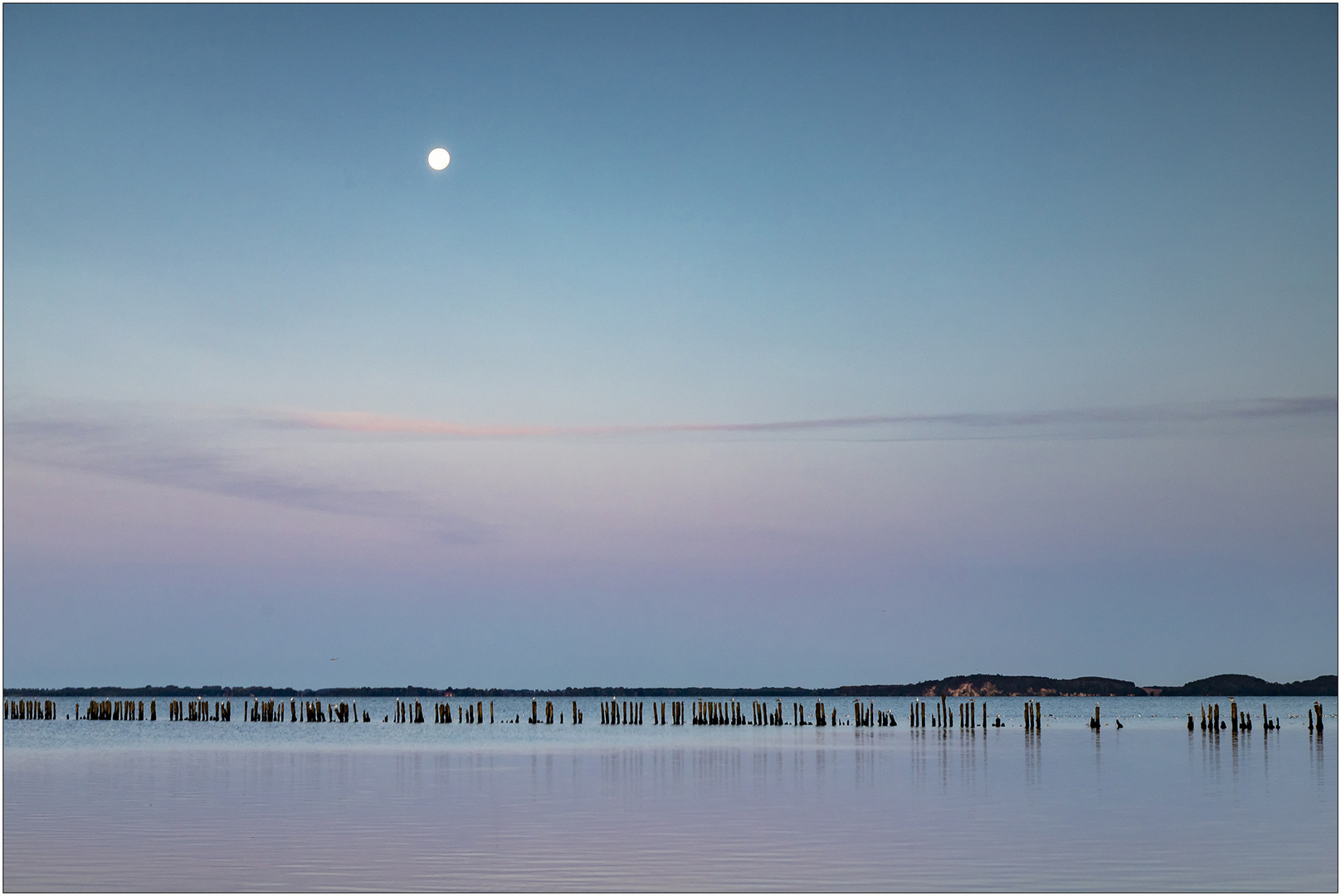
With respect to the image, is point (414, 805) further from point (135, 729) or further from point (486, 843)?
point (135, 729)

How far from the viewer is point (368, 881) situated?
1886 cm

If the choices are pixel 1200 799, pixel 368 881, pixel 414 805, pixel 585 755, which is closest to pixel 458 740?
pixel 585 755

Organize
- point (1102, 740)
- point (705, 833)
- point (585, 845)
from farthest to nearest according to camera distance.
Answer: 1. point (1102, 740)
2. point (705, 833)
3. point (585, 845)

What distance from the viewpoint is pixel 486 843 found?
23.0m

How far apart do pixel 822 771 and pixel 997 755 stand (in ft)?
37.5

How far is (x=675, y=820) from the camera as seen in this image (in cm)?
2672

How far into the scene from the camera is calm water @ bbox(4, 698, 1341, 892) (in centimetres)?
1961

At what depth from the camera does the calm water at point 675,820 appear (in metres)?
19.6

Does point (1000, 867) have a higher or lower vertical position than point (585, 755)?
higher

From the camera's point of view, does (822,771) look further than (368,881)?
Yes

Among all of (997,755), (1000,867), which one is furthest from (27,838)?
(997,755)

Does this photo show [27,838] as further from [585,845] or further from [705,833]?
[705,833]

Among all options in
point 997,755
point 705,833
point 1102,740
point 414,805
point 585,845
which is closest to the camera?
point 585,845

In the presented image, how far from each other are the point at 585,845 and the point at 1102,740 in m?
47.1
